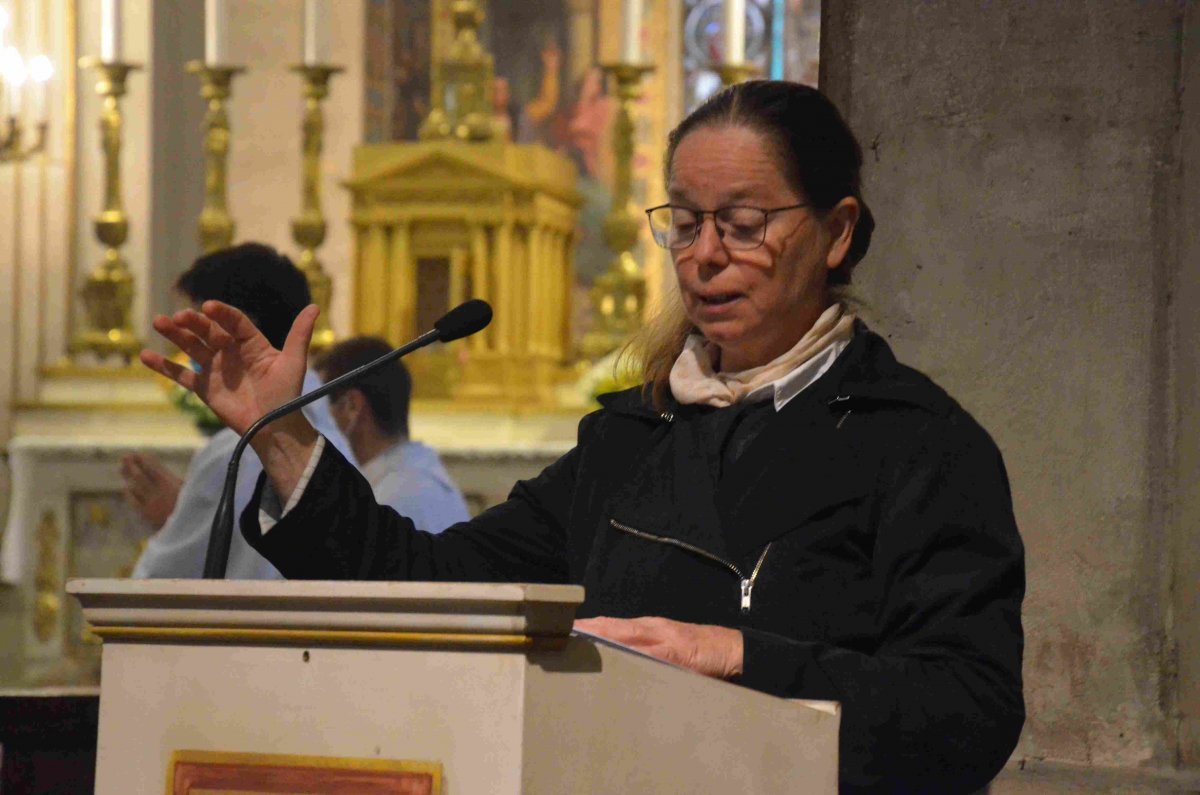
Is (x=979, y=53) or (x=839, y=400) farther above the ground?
(x=979, y=53)

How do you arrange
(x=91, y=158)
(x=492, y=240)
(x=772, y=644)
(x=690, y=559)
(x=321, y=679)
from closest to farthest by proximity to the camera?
(x=321, y=679) → (x=772, y=644) → (x=690, y=559) → (x=492, y=240) → (x=91, y=158)

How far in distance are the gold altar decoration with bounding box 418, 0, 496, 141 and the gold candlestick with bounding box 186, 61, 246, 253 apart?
87 centimetres

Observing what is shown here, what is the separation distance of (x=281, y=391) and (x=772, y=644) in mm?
750

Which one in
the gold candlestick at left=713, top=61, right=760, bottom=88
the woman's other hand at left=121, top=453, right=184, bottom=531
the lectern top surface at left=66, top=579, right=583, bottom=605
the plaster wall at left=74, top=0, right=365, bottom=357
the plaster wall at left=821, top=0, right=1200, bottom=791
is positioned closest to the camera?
the lectern top surface at left=66, top=579, right=583, bottom=605

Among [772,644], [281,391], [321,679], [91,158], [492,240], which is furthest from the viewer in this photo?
[91,158]

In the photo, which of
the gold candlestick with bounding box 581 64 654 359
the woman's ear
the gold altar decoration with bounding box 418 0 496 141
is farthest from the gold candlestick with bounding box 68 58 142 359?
the woman's ear

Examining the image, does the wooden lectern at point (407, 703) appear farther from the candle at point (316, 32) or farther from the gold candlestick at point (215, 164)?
the gold candlestick at point (215, 164)

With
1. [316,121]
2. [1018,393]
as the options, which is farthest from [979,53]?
[316,121]

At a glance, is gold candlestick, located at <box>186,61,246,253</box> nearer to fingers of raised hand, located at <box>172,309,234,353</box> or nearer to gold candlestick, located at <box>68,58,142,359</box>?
gold candlestick, located at <box>68,58,142,359</box>

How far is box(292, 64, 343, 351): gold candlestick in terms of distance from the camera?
26.5 feet

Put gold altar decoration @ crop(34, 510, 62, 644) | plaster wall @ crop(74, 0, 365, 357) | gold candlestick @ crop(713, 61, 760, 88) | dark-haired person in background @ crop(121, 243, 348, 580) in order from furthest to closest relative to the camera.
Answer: plaster wall @ crop(74, 0, 365, 357) → gold altar decoration @ crop(34, 510, 62, 644) → gold candlestick @ crop(713, 61, 760, 88) → dark-haired person in background @ crop(121, 243, 348, 580)

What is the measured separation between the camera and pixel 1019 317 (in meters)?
2.87

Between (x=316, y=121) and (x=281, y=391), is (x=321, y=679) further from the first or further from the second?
(x=316, y=121)

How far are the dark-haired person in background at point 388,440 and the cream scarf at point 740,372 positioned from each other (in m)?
2.57
